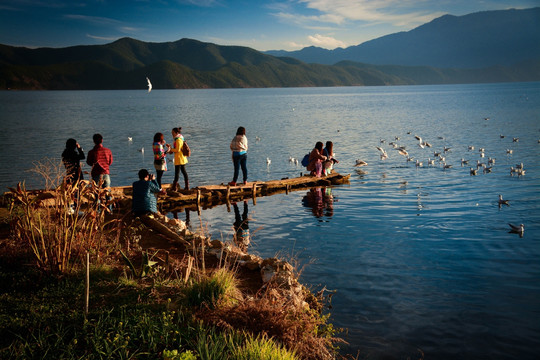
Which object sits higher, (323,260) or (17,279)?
(17,279)

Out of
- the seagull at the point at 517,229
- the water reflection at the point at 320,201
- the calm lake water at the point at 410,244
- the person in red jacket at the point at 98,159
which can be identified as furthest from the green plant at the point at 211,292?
the seagull at the point at 517,229

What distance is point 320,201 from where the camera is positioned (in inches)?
743

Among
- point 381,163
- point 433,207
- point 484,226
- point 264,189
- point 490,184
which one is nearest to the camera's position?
point 484,226

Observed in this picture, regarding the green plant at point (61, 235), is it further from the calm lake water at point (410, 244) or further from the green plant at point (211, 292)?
the calm lake water at point (410, 244)

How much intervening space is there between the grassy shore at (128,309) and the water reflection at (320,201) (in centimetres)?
854

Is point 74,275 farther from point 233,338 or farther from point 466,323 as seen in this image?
point 466,323

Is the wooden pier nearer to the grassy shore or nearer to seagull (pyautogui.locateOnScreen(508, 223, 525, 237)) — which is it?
the grassy shore

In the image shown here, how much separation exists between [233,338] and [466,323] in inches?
194

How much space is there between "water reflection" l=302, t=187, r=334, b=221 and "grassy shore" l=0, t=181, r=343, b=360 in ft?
28.0

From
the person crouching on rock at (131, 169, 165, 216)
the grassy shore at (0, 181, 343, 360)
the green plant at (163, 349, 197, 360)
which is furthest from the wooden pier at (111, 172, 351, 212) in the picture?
the green plant at (163, 349, 197, 360)

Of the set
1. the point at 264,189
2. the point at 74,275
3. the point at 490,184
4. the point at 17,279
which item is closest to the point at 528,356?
the point at 74,275

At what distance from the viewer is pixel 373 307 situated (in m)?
8.88

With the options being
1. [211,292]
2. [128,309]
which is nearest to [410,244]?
[211,292]

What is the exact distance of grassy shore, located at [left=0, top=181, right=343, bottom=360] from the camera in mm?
5277
